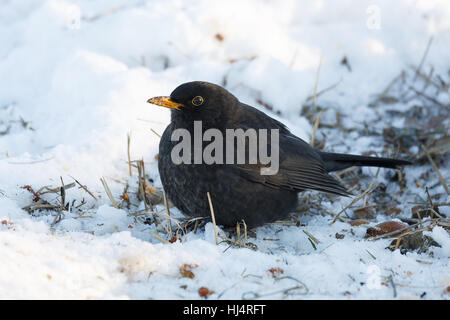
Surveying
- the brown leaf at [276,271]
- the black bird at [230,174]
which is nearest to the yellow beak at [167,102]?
the black bird at [230,174]

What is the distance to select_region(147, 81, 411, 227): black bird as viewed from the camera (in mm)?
3742

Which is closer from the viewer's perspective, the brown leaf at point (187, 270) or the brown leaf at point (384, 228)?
the brown leaf at point (187, 270)

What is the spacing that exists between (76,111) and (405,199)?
314 centimetres

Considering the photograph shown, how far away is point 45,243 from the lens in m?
2.82

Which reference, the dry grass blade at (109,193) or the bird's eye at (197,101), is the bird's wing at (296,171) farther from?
the dry grass blade at (109,193)

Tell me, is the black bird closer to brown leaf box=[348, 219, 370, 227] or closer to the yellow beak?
the yellow beak

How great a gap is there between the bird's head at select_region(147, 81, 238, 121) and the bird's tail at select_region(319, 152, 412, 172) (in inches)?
42.9

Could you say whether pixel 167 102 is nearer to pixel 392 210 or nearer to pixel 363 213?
pixel 363 213

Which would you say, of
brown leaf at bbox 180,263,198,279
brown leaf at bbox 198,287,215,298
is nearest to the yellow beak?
brown leaf at bbox 180,263,198,279

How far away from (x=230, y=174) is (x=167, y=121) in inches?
58.6

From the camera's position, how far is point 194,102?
13.1 feet

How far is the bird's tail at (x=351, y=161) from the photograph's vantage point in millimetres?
4531

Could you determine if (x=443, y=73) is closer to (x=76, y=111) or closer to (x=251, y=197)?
(x=251, y=197)
